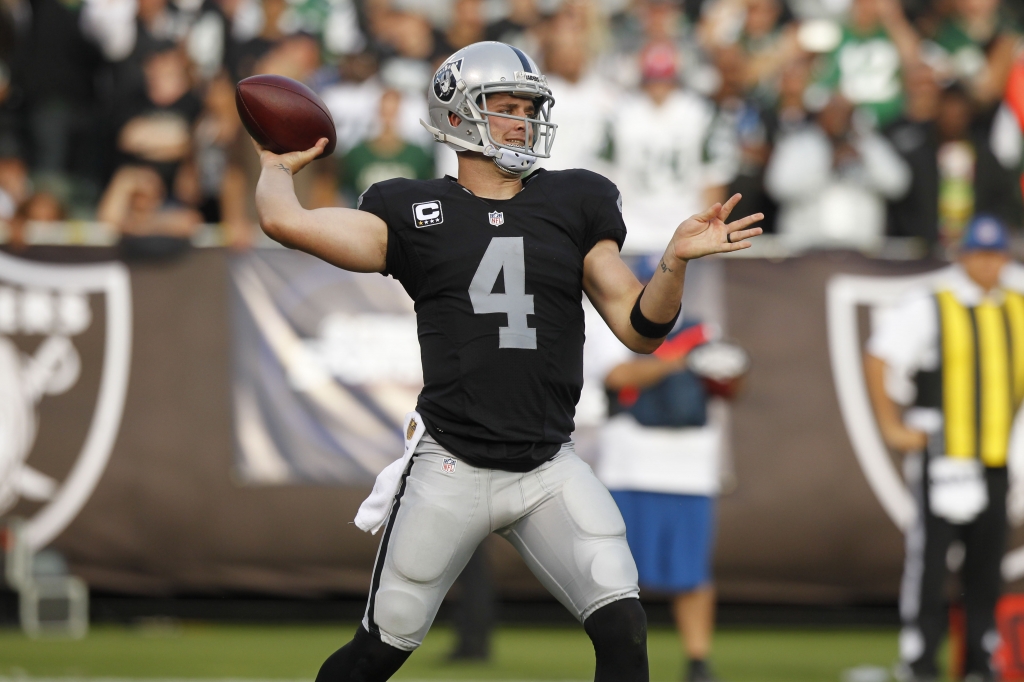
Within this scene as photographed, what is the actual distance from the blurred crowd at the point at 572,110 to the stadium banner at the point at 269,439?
0.47m

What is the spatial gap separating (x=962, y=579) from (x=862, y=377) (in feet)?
5.97

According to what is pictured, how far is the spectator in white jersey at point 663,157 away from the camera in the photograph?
28.8 ft

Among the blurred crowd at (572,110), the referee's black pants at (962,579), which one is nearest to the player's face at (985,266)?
the referee's black pants at (962,579)

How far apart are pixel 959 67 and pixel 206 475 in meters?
5.99

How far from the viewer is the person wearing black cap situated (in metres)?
6.57

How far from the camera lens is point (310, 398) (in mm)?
8180

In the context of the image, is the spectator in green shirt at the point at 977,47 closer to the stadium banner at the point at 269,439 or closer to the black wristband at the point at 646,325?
the stadium banner at the point at 269,439

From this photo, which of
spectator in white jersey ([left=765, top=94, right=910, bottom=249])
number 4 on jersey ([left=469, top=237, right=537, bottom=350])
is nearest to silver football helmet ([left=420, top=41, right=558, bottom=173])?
number 4 on jersey ([left=469, top=237, right=537, bottom=350])

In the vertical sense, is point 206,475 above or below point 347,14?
below

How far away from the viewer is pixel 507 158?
13.0 feet

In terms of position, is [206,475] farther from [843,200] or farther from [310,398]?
[843,200]

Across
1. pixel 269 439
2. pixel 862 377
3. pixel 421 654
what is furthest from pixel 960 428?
pixel 269 439

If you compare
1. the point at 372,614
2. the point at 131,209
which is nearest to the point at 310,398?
the point at 131,209

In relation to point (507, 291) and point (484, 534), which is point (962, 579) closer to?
point (484, 534)
